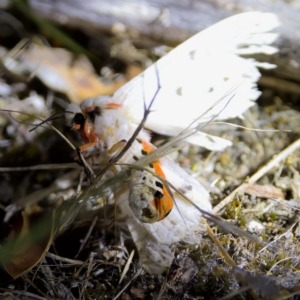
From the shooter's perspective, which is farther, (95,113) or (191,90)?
(191,90)

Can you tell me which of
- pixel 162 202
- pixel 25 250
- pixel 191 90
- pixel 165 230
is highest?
pixel 191 90

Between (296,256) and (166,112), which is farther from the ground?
(166,112)

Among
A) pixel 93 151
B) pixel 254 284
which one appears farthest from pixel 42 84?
pixel 254 284

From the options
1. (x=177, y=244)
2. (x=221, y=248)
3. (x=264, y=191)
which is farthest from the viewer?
(x=264, y=191)

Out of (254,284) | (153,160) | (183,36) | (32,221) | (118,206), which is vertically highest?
(183,36)

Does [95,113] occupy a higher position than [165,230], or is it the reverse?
[95,113]

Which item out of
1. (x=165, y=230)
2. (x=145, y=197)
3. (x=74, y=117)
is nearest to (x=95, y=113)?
(x=74, y=117)

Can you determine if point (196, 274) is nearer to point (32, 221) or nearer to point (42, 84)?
point (32, 221)

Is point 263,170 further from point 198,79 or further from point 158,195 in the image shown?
point 158,195
